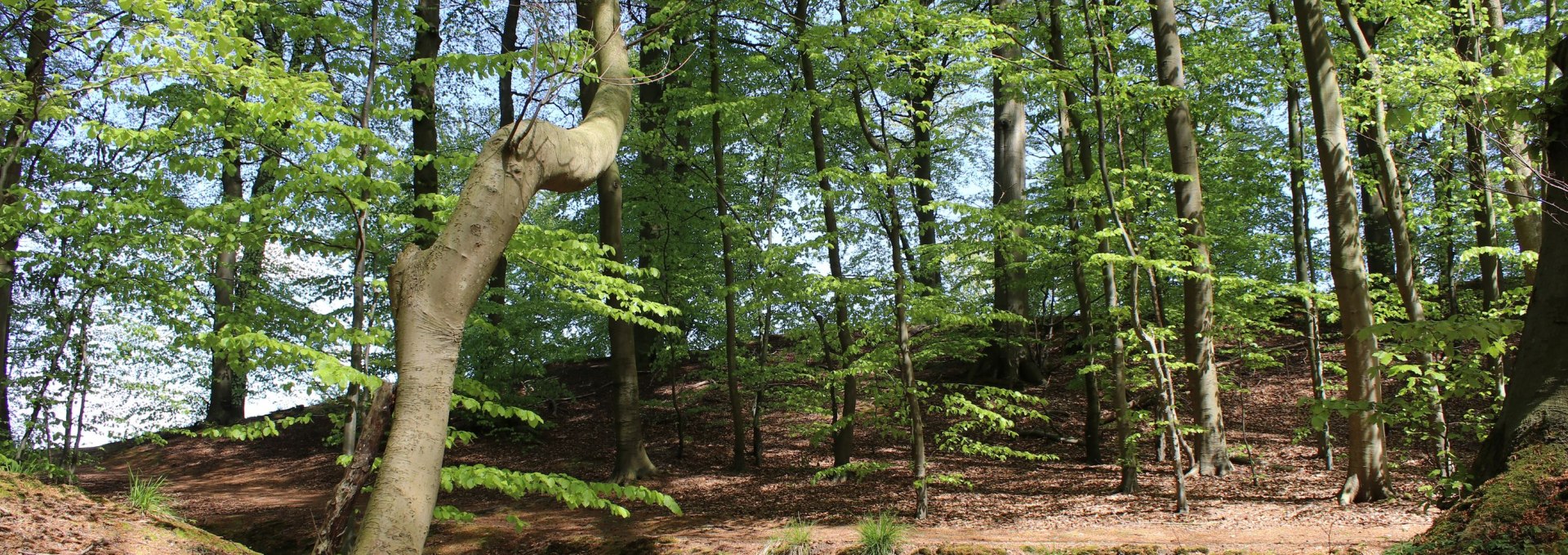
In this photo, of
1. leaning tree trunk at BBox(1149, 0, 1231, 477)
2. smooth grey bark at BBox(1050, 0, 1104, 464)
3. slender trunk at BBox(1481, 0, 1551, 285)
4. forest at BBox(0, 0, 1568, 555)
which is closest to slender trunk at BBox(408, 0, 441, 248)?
forest at BBox(0, 0, 1568, 555)

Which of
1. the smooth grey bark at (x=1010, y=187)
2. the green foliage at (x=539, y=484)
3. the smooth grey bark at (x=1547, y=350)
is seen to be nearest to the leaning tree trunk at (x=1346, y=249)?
the smooth grey bark at (x=1547, y=350)

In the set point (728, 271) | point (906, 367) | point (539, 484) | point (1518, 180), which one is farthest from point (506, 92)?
point (1518, 180)

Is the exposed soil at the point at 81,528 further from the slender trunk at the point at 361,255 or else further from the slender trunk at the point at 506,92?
the slender trunk at the point at 506,92

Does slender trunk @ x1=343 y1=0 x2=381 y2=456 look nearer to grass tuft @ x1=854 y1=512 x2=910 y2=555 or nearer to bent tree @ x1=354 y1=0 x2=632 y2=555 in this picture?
bent tree @ x1=354 y1=0 x2=632 y2=555

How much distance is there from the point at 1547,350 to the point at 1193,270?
20.8ft

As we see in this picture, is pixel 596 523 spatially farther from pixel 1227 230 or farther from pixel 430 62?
pixel 1227 230

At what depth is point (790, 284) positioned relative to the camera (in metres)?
8.35

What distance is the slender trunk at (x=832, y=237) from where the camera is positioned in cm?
840

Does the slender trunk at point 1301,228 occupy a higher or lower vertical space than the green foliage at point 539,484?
higher

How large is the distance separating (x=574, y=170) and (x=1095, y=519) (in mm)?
6381

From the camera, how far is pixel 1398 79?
7480mm

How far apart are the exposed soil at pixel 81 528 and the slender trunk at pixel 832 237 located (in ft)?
17.2

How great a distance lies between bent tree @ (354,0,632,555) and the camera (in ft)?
8.94

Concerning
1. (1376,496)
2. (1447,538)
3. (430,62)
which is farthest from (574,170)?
(1376,496)
